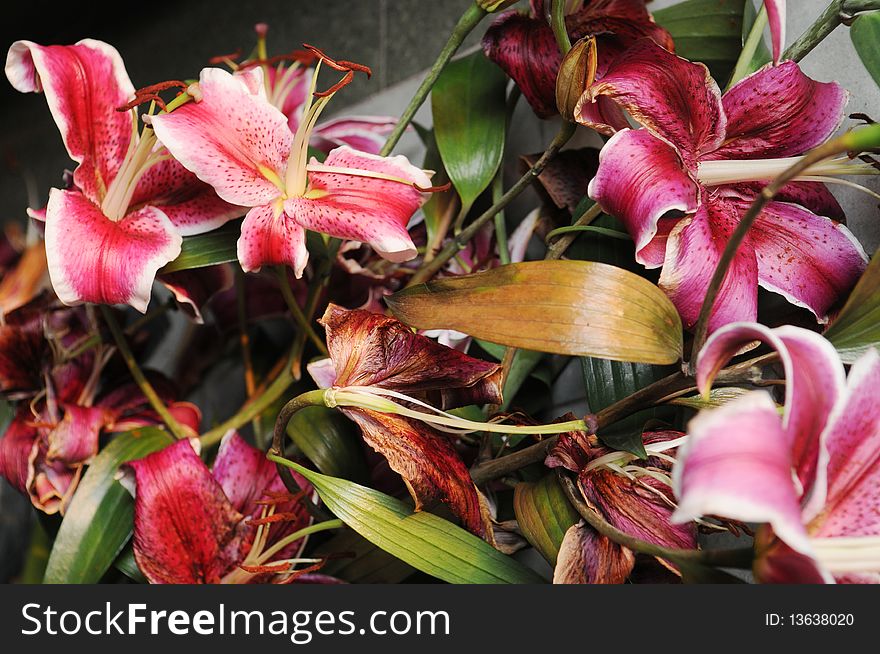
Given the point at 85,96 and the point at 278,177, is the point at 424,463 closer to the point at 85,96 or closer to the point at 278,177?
the point at 278,177

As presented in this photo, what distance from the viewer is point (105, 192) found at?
1.97ft

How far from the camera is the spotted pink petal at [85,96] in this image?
56 cm

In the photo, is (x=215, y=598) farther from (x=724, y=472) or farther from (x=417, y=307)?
(x=724, y=472)

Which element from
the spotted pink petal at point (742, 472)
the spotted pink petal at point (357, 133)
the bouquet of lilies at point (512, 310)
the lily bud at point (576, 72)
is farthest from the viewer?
the spotted pink petal at point (357, 133)

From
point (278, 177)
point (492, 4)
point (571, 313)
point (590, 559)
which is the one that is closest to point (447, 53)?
point (492, 4)

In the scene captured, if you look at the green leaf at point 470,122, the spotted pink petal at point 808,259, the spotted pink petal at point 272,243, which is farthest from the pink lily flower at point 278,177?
the spotted pink petal at point 808,259

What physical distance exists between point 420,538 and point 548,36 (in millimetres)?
368

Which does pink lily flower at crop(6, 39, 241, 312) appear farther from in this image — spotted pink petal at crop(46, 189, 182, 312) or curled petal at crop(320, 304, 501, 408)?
curled petal at crop(320, 304, 501, 408)

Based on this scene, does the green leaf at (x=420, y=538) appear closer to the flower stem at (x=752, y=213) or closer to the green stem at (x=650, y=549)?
the green stem at (x=650, y=549)

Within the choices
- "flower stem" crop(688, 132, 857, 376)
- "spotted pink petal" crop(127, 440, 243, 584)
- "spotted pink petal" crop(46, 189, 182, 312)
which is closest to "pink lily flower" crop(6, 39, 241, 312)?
"spotted pink petal" crop(46, 189, 182, 312)

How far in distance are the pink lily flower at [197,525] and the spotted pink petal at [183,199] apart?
0.16m

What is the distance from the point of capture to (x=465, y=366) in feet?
1.59

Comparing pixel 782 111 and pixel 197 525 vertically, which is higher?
pixel 782 111

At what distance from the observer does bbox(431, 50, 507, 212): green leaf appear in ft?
2.12
